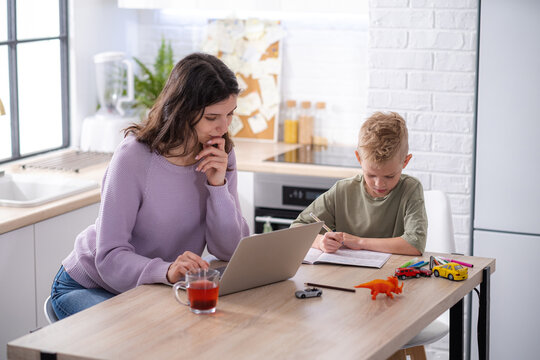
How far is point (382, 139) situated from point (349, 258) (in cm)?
39

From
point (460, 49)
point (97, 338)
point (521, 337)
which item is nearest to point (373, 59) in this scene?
point (460, 49)

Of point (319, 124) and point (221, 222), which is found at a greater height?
point (319, 124)

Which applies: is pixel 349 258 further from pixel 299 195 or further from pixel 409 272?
pixel 299 195

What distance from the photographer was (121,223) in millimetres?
2211

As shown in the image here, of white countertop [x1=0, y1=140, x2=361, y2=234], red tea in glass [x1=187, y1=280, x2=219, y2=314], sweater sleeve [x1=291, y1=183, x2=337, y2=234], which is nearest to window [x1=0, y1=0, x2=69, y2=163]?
white countertop [x1=0, y1=140, x2=361, y2=234]

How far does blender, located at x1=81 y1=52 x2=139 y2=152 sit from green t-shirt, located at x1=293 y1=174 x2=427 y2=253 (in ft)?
5.80

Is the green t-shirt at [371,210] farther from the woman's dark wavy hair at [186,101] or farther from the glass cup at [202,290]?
the glass cup at [202,290]

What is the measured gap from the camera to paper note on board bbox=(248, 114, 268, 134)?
4402mm

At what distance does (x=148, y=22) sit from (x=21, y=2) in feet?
2.88

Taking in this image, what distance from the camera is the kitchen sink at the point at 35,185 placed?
3459 mm

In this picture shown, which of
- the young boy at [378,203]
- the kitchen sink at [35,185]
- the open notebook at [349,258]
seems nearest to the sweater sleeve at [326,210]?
the young boy at [378,203]

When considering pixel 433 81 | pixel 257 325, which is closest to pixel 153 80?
pixel 433 81

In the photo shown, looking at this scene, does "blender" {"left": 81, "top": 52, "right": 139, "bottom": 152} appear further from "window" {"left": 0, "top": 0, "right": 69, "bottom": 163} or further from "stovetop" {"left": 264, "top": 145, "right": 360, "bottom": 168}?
"stovetop" {"left": 264, "top": 145, "right": 360, "bottom": 168}

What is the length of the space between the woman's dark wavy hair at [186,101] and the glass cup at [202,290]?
531 mm
